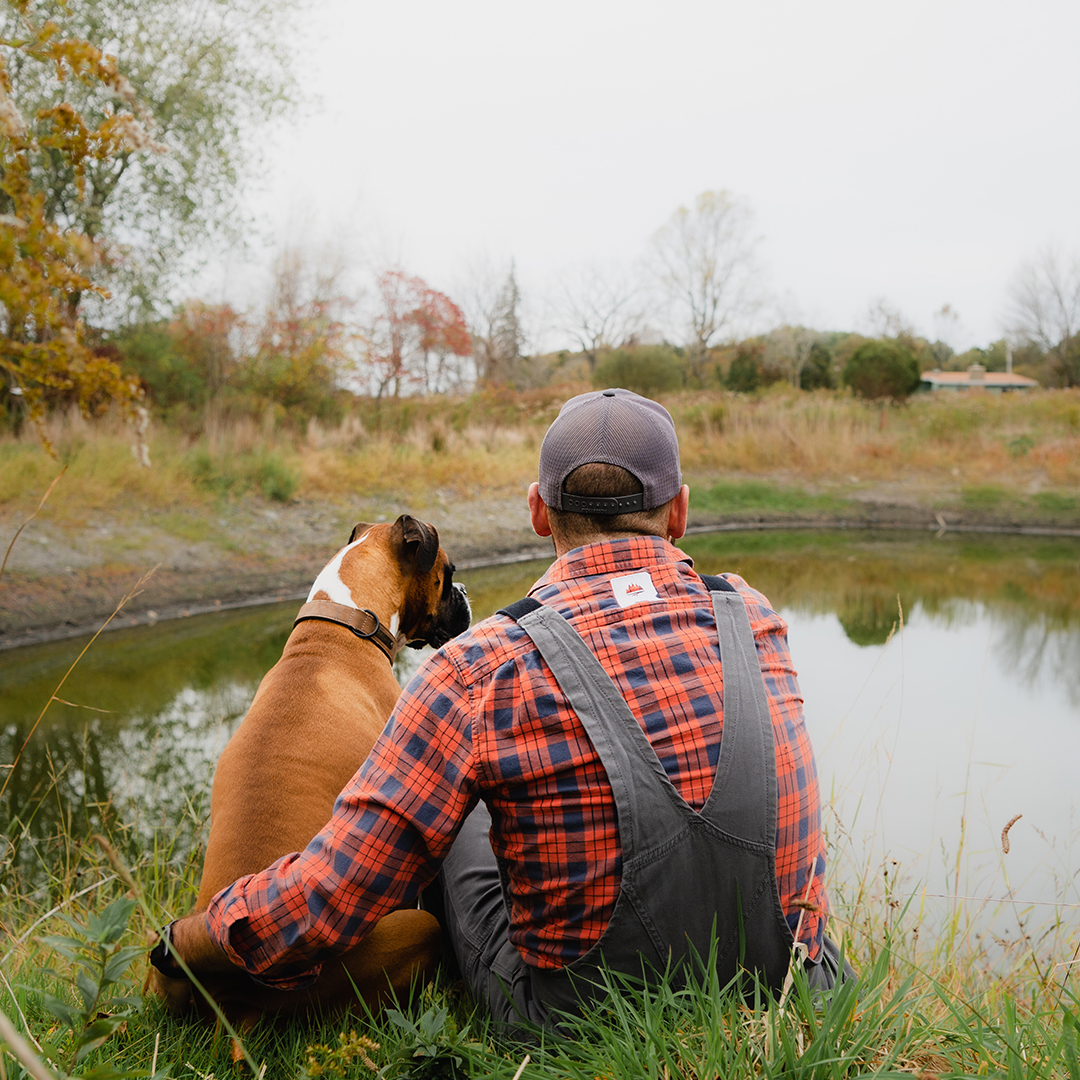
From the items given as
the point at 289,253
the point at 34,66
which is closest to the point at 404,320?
the point at 289,253

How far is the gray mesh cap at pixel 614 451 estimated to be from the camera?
1311 millimetres

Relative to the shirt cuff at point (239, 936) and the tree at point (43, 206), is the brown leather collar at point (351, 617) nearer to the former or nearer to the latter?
the tree at point (43, 206)

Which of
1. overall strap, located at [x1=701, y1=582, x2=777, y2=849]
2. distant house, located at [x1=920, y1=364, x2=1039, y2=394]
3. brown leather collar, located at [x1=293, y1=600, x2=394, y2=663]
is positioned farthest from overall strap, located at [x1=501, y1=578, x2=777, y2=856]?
distant house, located at [x1=920, y1=364, x2=1039, y2=394]

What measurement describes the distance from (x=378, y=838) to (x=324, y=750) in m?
0.69

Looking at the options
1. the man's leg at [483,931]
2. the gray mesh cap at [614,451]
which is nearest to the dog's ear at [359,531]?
the man's leg at [483,931]

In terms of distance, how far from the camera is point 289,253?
12.3 m

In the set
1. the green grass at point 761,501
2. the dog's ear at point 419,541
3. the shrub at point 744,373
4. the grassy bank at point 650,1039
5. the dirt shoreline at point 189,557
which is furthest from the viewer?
the shrub at point 744,373

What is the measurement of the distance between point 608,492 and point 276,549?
724 centimetres

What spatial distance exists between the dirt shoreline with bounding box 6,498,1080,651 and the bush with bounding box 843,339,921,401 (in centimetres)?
1193

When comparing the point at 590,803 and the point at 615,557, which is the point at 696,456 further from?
the point at 590,803

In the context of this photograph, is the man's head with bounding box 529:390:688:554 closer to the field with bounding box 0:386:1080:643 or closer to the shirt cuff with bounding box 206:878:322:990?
the shirt cuff with bounding box 206:878:322:990

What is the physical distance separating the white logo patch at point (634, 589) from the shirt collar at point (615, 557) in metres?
0.03

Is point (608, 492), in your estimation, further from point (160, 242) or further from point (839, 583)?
point (160, 242)

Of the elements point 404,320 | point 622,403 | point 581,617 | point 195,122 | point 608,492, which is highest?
point 195,122
